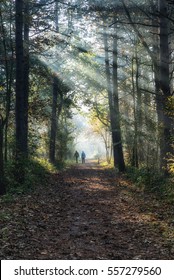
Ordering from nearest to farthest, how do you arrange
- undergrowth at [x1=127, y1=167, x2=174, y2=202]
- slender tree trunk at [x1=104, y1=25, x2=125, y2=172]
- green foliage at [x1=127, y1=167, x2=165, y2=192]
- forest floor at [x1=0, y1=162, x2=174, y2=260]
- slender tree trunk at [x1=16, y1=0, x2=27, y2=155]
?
forest floor at [x1=0, y1=162, x2=174, y2=260], undergrowth at [x1=127, y1=167, x2=174, y2=202], green foliage at [x1=127, y1=167, x2=165, y2=192], slender tree trunk at [x1=16, y1=0, x2=27, y2=155], slender tree trunk at [x1=104, y1=25, x2=125, y2=172]

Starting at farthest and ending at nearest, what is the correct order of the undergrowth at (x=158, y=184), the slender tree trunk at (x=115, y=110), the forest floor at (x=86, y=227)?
the slender tree trunk at (x=115, y=110)
the undergrowth at (x=158, y=184)
the forest floor at (x=86, y=227)

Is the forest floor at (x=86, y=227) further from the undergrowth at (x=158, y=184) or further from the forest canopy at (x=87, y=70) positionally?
the forest canopy at (x=87, y=70)

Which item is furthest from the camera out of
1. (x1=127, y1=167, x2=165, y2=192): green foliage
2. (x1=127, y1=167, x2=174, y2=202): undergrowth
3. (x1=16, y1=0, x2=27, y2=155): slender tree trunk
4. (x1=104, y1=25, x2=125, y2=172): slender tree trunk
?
(x1=104, y1=25, x2=125, y2=172): slender tree trunk

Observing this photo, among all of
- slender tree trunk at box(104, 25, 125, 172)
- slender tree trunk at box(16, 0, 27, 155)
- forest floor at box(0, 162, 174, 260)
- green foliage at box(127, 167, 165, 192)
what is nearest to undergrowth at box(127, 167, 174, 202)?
green foliage at box(127, 167, 165, 192)

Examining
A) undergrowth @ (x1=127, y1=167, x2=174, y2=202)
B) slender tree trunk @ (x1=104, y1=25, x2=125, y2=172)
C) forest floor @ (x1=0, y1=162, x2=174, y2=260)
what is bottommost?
forest floor @ (x1=0, y1=162, x2=174, y2=260)

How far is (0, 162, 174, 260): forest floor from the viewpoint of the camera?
20.0 ft

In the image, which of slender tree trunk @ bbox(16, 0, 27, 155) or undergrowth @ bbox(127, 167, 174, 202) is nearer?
undergrowth @ bbox(127, 167, 174, 202)

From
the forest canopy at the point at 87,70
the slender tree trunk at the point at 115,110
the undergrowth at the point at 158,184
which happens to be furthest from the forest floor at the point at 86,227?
the slender tree trunk at the point at 115,110

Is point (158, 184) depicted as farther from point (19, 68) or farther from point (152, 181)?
point (19, 68)

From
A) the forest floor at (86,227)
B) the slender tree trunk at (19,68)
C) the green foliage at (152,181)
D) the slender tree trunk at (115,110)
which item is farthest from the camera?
the slender tree trunk at (115,110)

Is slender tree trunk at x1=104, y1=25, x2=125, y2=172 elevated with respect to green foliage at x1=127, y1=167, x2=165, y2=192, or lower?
elevated

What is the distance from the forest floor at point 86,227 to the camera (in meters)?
6.08

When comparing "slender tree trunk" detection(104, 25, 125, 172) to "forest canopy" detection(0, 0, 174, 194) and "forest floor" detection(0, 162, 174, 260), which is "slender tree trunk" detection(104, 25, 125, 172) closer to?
"forest canopy" detection(0, 0, 174, 194)

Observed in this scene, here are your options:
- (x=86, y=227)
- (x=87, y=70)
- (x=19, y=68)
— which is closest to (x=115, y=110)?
(x=87, y=70)
